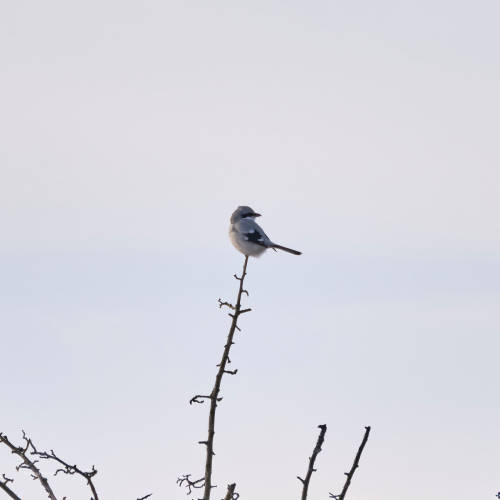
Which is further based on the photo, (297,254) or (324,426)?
(297,254)

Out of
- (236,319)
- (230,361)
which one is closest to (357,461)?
(230,361)

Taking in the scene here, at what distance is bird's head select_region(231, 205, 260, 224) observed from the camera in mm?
22484

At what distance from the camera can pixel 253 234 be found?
70.9ft

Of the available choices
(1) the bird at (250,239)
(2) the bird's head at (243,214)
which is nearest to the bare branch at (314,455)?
(1) the bird at (250,239)

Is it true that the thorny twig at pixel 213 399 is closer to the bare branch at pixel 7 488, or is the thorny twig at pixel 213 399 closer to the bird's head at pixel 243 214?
the bare branch at pixel 7 488

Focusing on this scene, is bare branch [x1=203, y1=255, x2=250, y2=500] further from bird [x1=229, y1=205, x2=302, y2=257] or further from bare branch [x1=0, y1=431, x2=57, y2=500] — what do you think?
bird [x1=229, y1=205, x2=302, y2=257]

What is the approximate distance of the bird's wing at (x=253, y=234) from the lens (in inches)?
850

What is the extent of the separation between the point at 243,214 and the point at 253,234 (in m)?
1.11

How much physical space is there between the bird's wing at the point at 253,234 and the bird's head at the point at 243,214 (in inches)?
21.2

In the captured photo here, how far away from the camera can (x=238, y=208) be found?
75.5 ft

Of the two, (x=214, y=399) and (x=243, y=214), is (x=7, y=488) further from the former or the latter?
(x=243, y=214)

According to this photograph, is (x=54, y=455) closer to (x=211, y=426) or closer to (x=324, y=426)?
(x=211, y=426)

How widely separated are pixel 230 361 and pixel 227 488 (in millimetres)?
Result: 1589

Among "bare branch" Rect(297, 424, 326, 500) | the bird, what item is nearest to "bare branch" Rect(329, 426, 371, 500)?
"bare branch" Rect(297, 424, 326, 500)
